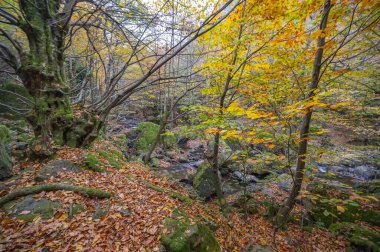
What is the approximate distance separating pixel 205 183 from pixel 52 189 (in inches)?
232

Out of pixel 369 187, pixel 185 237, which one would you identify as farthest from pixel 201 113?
pixel 369 187

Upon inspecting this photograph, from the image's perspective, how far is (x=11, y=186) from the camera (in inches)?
158

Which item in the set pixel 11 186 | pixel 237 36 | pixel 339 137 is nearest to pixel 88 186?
pixel 11 186

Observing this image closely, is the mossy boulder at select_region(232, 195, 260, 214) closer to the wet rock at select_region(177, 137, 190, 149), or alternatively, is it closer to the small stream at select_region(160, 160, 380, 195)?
the small stream at select_region(160, 160, 380, 195)

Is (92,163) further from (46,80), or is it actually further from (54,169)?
(46,80)

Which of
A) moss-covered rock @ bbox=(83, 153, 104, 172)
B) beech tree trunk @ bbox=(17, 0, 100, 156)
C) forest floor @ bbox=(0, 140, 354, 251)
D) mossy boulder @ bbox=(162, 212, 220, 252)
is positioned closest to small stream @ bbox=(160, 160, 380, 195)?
forest floor @ bbox=(0, 140, 354, 251)

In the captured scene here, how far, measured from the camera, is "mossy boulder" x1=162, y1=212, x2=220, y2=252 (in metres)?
3.44

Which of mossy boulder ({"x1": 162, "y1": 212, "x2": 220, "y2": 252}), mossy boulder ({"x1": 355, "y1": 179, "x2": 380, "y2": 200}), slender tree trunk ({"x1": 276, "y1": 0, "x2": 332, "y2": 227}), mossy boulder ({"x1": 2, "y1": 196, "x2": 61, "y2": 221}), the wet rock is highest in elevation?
slender tree trunk ({"x1": 276, "y1": 0, "x2": 332, "y2": 227})

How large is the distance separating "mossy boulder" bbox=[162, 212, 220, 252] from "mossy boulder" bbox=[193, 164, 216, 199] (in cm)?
398

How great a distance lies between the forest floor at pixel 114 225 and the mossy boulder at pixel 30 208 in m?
0.08

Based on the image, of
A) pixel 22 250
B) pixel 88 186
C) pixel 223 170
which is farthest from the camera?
pixel 223 170

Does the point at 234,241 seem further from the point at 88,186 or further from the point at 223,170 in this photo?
the point at 223,170

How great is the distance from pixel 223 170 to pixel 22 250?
925 centimetres

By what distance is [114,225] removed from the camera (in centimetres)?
357
